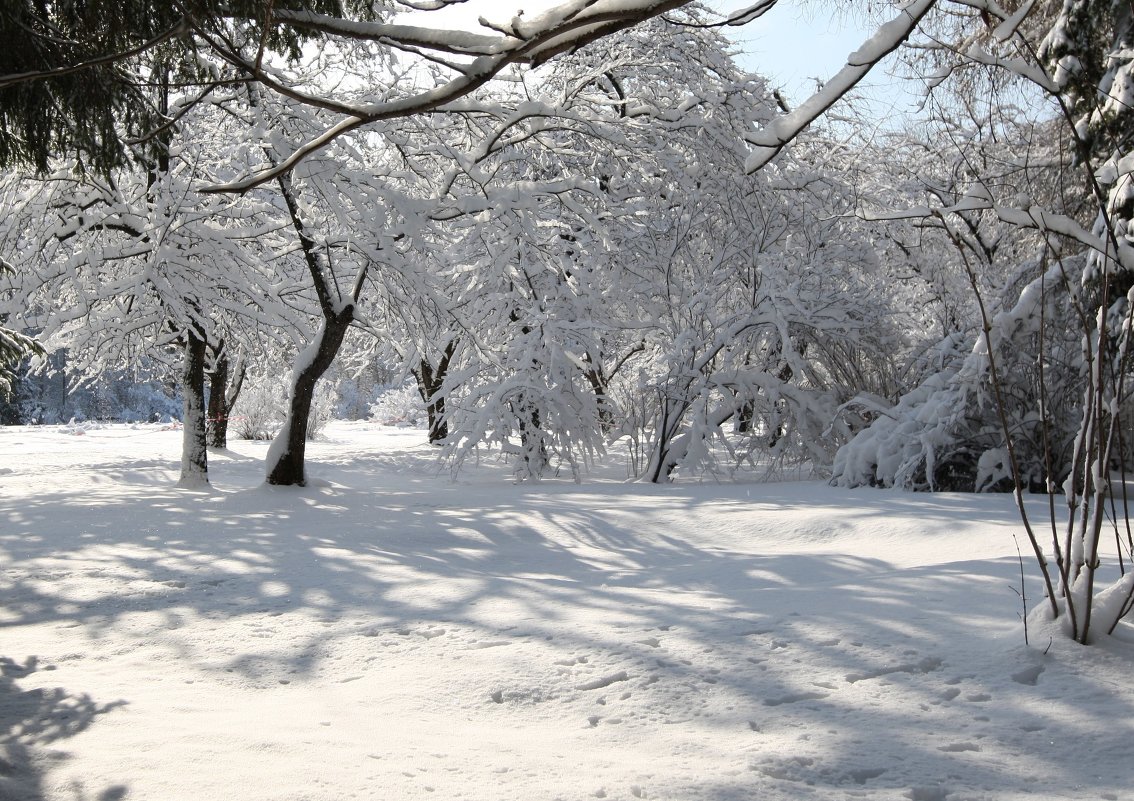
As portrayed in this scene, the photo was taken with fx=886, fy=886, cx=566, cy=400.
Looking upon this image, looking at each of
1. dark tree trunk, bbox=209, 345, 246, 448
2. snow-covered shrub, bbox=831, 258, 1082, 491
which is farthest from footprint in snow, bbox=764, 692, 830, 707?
dark tree trunk, bbox=209, 345, 246, 448

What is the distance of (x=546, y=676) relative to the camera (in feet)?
10.0

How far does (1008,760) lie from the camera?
228 centimetres

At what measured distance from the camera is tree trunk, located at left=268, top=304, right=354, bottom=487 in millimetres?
9641

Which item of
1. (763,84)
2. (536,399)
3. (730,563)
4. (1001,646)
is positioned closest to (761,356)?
(536,399)

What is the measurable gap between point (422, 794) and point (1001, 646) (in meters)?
2.00

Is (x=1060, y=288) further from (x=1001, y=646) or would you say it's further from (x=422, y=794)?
(x=422, y=794)

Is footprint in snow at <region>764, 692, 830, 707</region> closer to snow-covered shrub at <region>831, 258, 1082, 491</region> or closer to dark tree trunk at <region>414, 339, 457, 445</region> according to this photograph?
snow-covered shrub at <region>831, 258, 1082, 491</region>

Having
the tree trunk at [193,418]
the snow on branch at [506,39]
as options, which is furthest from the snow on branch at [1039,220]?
the tree trunk at [193,418]

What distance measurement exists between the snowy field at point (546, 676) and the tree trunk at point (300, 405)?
3.25 m

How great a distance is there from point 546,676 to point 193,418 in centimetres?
839

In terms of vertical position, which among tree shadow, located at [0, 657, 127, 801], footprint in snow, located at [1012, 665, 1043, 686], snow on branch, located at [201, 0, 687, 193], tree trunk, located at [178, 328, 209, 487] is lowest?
tree shadow, located at [0, 657, 127, 801]

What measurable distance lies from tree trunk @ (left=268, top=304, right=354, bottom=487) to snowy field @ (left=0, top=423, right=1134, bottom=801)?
3247 mm

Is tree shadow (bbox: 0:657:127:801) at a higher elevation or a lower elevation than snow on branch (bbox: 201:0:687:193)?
lower

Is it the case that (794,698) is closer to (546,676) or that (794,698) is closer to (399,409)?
(546,676)
